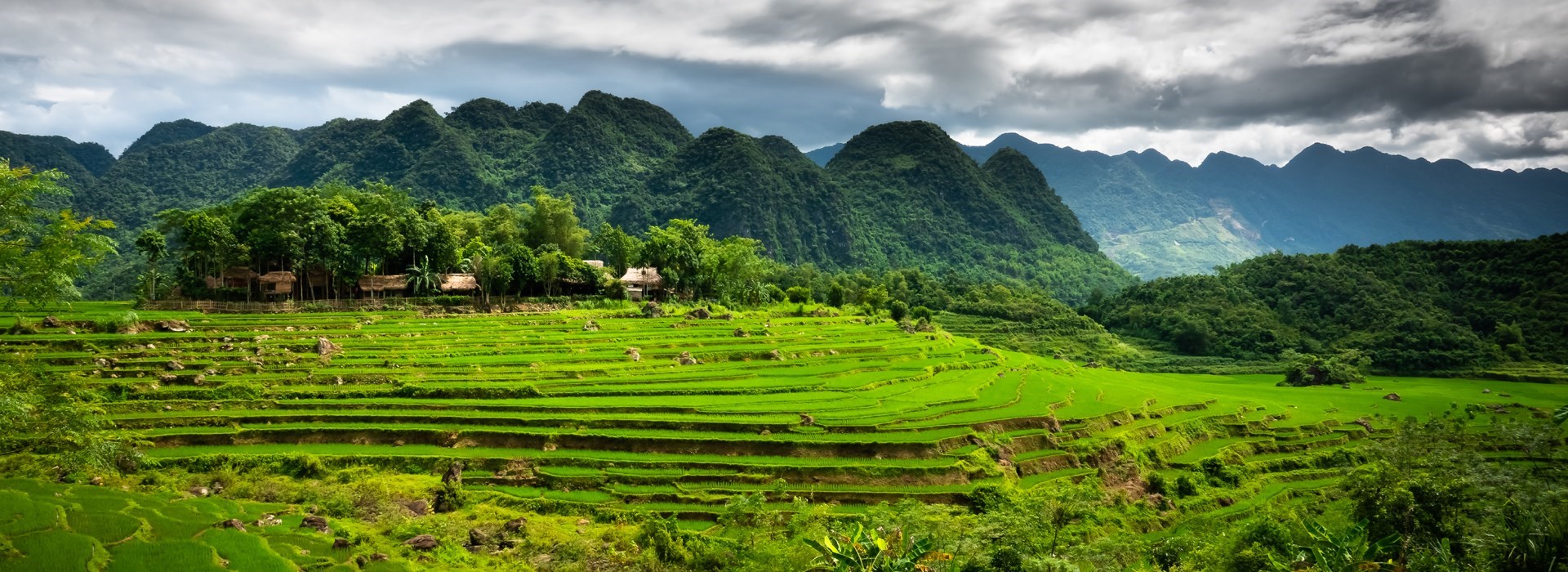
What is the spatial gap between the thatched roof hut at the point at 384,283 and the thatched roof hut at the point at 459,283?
305 centimetres

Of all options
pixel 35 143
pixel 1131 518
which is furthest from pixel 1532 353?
pixel 35 143

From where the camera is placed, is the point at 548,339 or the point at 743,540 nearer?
the point at 743,540

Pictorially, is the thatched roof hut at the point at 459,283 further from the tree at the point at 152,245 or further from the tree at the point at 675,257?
the tree at the point at 152,245

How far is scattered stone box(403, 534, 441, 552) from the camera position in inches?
818

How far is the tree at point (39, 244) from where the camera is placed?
14867 millimetres

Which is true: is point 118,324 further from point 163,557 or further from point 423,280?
point 163,557

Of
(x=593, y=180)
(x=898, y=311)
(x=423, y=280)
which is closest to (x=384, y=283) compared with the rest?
(x=423, y=280)

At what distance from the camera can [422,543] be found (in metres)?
20.9

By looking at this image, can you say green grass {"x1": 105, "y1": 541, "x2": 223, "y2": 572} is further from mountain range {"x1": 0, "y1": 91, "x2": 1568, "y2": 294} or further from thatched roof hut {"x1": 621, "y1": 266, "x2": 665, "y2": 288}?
mountain range {"x1": 0, "y1": 91, "x2": 1568, "y2": 294}

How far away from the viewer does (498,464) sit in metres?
28.7

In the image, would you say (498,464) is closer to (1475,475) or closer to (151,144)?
(1475,475)

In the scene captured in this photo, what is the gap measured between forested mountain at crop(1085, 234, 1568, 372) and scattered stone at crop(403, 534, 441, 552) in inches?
3701

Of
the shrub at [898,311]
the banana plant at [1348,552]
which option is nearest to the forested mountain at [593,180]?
Result: the shrub at [898,311]

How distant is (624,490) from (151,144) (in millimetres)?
216198
